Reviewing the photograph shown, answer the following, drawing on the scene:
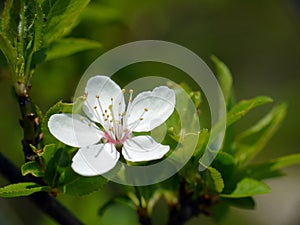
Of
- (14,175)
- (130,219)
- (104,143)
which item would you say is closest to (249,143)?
(104,143)

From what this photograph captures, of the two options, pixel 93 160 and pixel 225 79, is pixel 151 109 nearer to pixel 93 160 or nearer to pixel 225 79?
pixel 93 160

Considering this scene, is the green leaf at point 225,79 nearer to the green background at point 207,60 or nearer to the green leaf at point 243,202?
the green leaf at point 243,202

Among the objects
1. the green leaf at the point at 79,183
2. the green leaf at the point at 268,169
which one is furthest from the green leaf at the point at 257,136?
the green leaf at the point at 79,183

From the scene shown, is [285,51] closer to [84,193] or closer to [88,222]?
[88,222]

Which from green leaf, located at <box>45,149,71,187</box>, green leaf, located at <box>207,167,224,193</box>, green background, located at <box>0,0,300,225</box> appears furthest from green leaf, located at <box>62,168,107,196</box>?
green background, located at <box>0,0,300,225</box>

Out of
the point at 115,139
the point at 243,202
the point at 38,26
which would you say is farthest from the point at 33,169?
the point at 243,202

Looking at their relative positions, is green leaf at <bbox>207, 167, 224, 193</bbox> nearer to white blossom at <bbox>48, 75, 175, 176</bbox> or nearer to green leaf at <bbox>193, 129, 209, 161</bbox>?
green leaf at <bbox>193, 129, 209, 161</bbox>
